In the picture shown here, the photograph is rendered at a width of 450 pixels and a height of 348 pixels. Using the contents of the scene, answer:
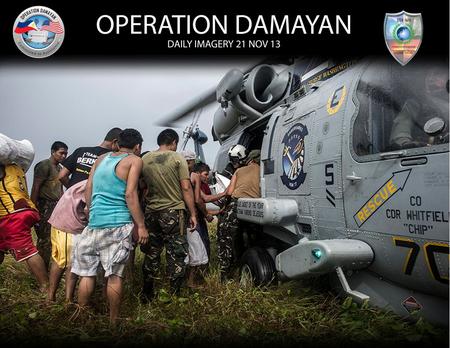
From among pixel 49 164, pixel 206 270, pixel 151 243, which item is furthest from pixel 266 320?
pixel 49 164

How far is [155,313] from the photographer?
3047 mm

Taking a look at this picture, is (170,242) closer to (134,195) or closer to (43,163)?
(134,195)

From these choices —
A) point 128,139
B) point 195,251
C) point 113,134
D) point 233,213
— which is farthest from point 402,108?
point 113,134

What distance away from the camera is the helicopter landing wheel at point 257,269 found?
12.0 feet

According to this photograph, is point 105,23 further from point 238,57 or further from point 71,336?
point 71,336

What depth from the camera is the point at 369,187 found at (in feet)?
8.55

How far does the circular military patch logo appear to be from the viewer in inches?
106

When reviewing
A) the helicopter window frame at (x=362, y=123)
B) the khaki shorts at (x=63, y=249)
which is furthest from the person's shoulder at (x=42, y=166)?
the helicopter window frame at (x=362, y=123)

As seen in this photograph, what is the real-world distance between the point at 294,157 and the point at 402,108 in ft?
3.87

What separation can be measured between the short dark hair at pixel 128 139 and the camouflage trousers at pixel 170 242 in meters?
0.73

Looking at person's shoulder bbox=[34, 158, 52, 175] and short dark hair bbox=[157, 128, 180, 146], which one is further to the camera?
person's shoulder bbox=[34, 158, 52, 175]

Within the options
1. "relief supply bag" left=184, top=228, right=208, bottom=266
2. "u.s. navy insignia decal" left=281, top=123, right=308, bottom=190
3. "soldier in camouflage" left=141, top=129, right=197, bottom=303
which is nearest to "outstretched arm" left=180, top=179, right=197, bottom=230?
"soldier in camouflage" left=141, top=129, right=197, bottom=303

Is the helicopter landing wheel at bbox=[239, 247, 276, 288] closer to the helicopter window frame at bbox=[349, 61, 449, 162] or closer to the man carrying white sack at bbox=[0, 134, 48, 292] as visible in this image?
the helicopter window frame at bbox=[349, 61, 449, 162]

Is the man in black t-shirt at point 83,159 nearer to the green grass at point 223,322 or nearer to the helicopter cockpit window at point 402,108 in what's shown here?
the green grass at point 223,322
